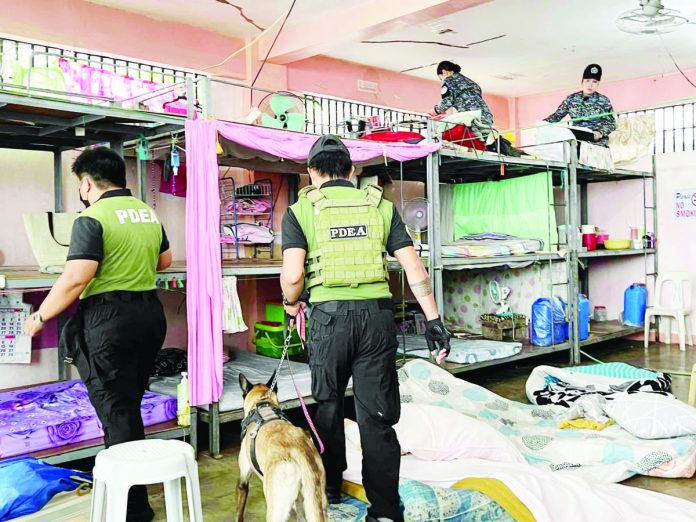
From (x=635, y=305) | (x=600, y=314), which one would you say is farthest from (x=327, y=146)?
(x=600, y=314)

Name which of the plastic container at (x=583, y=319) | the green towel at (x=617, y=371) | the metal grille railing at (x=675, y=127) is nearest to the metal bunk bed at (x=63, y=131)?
the green towel at (x=617, y=371)

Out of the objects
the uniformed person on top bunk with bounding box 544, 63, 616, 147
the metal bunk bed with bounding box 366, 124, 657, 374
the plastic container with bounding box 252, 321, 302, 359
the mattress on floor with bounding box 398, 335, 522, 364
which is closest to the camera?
the metal bunk bed with bounding box 366, 124, 657, 374

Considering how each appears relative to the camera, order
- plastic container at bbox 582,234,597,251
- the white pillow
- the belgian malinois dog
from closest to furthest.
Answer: the belgian malinois dog < the white pillow < plastic container at bbox 582,234,597,251

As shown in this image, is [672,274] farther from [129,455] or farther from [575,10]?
[129,455]

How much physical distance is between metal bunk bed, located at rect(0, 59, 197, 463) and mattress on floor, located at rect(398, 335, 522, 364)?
2893mm

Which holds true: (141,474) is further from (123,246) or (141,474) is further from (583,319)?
(583,319)

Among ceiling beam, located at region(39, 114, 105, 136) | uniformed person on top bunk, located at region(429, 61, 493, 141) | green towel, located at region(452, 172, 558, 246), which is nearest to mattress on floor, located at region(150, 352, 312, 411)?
ceiling beam, located at region(39, 114, 105, 136)

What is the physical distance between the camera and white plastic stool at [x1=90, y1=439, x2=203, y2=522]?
2.45 m

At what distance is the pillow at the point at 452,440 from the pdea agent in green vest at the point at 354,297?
1.12 metres

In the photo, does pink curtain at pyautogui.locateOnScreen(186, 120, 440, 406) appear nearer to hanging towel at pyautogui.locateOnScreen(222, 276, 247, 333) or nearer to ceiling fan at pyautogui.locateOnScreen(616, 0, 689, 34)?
hanging towel at pyautogui.locateOnScreen(222, 276, 247, 333)

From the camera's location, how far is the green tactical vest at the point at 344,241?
3.08 m

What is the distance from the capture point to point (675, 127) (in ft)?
34.2

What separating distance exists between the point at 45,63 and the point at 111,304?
3687mm

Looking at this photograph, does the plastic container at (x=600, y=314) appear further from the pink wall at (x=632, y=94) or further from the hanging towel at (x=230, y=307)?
the hanging towel at (x=230, y=307)
